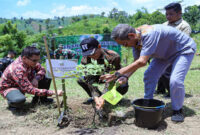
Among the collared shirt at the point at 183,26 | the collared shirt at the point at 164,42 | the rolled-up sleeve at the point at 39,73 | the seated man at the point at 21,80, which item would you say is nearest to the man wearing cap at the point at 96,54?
the collared shirt at the point at 164,42

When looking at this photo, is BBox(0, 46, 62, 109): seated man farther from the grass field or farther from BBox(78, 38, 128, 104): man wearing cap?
BBox(78, 38, 128, 104): man wearing cap

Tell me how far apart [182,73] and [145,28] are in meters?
0.77

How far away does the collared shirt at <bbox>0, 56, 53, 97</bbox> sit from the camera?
286cm

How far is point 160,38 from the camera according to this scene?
7.80 ft

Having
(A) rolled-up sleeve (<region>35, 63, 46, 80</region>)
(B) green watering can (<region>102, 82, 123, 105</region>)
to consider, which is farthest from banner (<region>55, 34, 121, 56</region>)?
(B) green watering can (<region>102, 82, 123, 105</region>)

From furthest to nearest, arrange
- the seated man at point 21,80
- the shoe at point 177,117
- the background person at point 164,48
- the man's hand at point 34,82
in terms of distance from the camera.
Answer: the man's hand at point 34,82, the seated man at point 21,80, the shoe at point 177,117, the background person at point 164,48

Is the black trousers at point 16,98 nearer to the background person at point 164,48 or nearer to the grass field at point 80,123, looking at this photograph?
the grass field at point 80,123

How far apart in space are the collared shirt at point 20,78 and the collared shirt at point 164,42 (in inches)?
60.9

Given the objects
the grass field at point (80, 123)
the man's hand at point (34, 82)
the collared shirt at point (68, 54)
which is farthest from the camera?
the collared shirt at point (68, 54)

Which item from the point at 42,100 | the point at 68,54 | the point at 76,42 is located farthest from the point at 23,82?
the point at 76,42

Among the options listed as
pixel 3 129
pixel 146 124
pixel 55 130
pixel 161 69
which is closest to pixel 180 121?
pixel 146 124

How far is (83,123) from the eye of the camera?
2590 millimetres

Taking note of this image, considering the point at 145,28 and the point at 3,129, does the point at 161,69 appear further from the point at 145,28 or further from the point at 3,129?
the point at 3,129

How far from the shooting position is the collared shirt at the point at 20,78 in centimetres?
286
